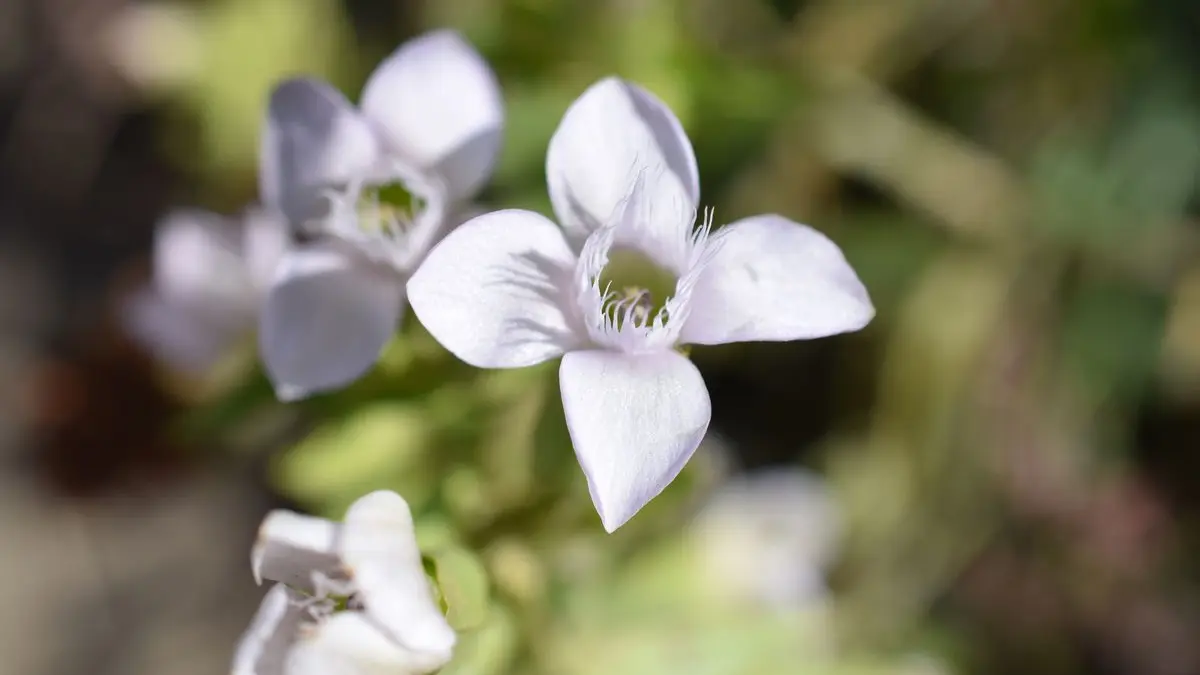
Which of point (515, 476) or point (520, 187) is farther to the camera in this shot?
point (520, 187)

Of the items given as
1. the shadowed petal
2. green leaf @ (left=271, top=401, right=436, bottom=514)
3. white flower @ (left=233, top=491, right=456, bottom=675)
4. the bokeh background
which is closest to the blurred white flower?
the bokeh background

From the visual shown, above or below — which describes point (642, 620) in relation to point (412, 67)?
below

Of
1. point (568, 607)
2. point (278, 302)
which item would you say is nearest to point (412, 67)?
point (278, 302)

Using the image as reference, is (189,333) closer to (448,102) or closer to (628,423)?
(448,102)

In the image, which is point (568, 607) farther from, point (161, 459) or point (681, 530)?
point (161, 459)

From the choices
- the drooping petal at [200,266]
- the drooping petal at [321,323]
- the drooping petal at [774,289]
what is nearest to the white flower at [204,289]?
the drooping petal at [200,266]

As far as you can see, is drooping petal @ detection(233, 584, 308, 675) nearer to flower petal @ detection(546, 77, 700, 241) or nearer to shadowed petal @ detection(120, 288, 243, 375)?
flower petal @ detection(546, 77, 700, 241)

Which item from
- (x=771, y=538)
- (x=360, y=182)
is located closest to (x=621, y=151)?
(x=360, y=182)
